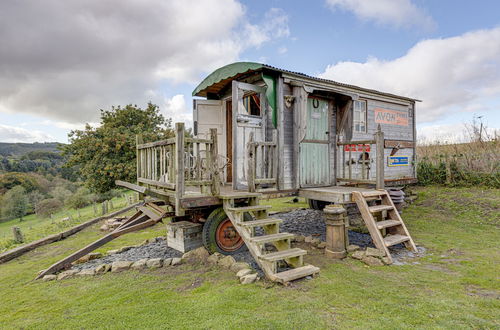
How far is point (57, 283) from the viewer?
3.83 metres

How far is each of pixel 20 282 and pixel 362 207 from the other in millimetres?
5503

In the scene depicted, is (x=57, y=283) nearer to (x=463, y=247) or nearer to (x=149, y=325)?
(x=149, y=325)

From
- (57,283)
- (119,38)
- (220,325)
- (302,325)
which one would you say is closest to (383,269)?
Result: (302,325)

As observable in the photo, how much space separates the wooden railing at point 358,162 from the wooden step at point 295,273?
2607mm

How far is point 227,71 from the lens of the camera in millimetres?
5324

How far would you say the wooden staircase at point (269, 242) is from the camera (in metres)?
3.45

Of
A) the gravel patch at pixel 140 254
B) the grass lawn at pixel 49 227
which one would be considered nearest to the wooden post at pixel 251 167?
the gravel patch at pixel 140 254

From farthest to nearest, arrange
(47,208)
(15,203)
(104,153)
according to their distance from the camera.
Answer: (15,203) → (47,208) → (104,153)

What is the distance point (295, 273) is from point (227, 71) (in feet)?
12.8

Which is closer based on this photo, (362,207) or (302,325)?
(302,325)

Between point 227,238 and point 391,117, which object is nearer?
point 227,238

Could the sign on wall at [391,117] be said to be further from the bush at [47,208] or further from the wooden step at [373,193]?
the bush at [47,208]

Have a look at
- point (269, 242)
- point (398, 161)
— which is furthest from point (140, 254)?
point (398, 161)

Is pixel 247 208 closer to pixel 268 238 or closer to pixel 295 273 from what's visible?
pixel 268 238
